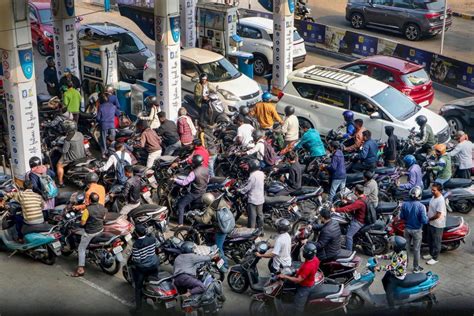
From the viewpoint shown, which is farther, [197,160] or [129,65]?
[129,65]

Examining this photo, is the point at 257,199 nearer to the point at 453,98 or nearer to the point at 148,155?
the point at 148,155

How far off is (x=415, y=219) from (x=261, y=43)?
461 inches

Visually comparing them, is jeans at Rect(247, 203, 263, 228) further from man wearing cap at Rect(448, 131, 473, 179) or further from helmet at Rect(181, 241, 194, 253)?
man wearing cap at Rect(448, 131, 473, 179)

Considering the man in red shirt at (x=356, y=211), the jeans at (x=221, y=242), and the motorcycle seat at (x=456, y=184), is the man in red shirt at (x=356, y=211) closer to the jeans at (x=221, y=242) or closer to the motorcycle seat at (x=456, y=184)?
the jeans at (x=221, y=242)

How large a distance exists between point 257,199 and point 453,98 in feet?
34.3

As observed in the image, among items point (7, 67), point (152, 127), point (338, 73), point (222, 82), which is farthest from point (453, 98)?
point (7, 67)

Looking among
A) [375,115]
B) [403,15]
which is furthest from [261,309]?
[403,15]

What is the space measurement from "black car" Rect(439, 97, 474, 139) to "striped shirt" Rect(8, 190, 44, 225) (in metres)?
10.1

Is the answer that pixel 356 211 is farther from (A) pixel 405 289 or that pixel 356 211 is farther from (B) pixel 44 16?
(B) pixel 44 16

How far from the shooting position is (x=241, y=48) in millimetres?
23828

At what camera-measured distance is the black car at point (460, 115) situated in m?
19.1

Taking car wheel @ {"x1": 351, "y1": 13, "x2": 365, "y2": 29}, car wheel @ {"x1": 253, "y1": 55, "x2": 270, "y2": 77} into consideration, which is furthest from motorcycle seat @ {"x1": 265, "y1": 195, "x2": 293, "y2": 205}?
car wheel @ {"x1": 351, "y1": 13, "x2": 365, "y2": 29}

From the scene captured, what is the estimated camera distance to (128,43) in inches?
915

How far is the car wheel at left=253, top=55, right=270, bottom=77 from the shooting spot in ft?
77.9
